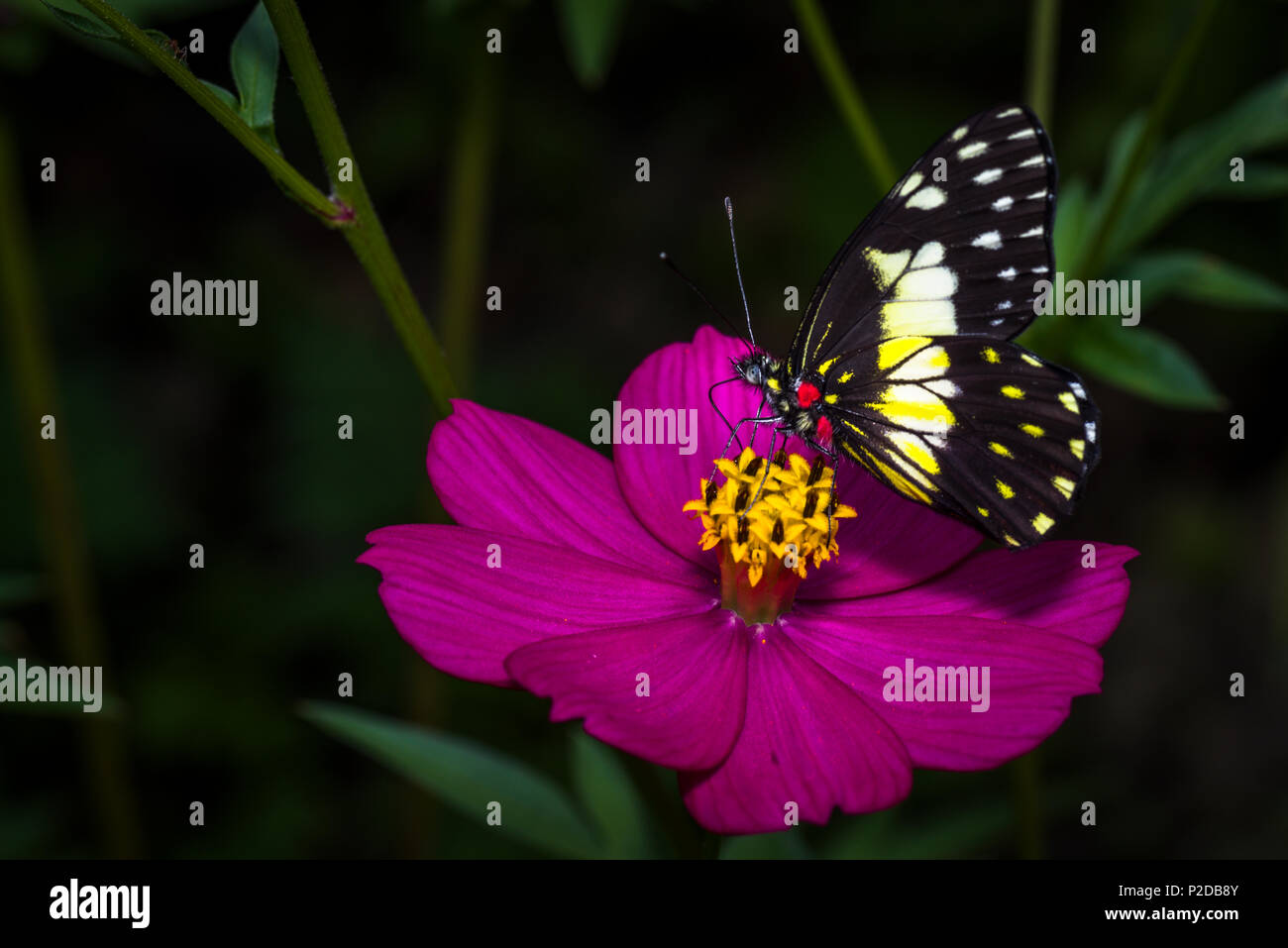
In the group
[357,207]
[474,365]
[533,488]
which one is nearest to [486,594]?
[533,488]

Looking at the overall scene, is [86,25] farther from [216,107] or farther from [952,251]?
[952,251]

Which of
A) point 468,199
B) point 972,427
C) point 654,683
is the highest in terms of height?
point 468,199

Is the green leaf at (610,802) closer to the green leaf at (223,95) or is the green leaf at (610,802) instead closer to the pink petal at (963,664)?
the pink petal at (963,664)

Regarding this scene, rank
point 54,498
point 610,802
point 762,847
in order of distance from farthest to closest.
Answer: point 54,498
point 610,802
point 762,847

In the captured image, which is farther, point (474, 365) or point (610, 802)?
point (474, 365)

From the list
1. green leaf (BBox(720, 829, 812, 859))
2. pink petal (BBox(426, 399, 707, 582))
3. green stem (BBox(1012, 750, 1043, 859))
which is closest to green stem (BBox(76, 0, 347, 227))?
pink petal (BBox(426, 399, 707, 582))

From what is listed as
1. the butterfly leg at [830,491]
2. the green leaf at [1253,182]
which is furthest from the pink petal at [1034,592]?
the green leaf at [1253,182]

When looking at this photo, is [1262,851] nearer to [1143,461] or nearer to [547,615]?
[1143,461]
